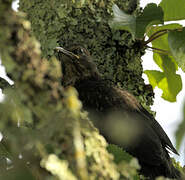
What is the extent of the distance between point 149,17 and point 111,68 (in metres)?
0.68

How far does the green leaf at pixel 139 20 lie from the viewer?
2414 mm

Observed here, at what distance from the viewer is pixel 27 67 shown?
0.61 metres

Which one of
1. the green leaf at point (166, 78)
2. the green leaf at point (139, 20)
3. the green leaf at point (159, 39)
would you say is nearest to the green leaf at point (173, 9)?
the green leaf at point (159, 39)

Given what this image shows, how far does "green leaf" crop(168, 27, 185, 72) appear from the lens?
2434mm

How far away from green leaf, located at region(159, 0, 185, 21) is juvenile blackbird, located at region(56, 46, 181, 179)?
Answer: 2.27 ft

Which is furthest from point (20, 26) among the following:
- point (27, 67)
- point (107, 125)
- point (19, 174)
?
point (107, 125)

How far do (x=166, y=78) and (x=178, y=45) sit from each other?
0.83 m

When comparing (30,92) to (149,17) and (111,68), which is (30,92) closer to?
(149,17)

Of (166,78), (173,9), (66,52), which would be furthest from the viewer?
(66,52)

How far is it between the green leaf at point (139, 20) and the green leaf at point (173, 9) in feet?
0.98

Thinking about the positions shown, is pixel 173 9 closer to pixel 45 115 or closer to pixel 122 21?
pixel 122 21

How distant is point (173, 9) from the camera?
9.23ft

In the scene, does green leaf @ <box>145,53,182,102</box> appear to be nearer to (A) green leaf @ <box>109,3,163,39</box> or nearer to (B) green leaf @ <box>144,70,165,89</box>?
(B) green leaf @ <box>144,70,165,89</box>

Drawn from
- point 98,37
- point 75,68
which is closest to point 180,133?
point 98,37
